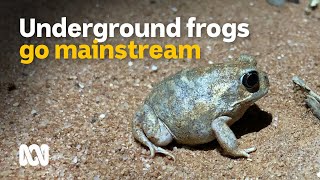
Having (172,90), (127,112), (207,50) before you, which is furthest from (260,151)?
(207,50)

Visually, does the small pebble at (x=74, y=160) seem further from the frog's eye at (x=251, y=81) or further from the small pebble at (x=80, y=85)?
the frog's eye at (x=251, y=81)

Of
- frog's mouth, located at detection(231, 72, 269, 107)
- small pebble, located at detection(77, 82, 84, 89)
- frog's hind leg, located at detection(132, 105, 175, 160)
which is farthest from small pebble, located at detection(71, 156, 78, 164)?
frog's mouth, located at detection(231, 72, 269, 107)

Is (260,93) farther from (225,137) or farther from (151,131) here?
(151,131)

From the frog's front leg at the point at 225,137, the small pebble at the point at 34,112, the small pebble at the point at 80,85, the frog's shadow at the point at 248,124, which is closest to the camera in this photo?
the frog's front leg at the point at 225,137

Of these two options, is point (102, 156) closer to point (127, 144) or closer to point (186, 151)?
point (127, 144)

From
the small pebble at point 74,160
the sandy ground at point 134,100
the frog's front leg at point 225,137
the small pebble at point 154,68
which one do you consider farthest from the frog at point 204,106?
the small pebble at point 154,68

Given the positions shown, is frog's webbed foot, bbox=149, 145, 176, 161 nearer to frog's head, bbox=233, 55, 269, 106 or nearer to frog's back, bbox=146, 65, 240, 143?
frog's back, bbox=146, 65, 240, 143

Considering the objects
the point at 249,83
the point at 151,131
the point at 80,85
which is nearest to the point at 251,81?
the point at 249,83
